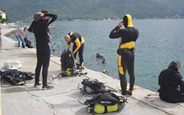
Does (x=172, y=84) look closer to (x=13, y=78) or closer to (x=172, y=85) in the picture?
(x=172, y=85)

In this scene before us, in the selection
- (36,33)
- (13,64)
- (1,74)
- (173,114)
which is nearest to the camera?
(173,114)

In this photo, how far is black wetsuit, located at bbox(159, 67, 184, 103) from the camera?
6059 millimetres

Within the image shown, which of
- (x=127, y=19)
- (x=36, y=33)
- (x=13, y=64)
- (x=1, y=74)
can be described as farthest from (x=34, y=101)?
(x=13, y=64)

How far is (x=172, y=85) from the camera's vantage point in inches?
242

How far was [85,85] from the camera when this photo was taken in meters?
6.99

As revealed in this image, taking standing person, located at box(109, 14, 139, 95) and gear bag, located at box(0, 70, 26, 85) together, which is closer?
standing person, located at box(109, 14, 139, 95)

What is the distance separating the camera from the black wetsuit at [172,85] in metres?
6.06

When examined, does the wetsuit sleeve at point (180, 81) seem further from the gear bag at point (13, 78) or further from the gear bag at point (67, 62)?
the gear bag at point (67, 62)

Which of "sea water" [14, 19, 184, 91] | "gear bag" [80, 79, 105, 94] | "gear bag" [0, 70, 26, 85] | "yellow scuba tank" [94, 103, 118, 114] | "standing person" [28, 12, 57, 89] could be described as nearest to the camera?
"yellow scuba tank" [94, 103, 118, 114]

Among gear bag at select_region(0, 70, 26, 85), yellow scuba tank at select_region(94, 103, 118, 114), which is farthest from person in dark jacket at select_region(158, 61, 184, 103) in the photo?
gear bag at select_region(0, 70, 26, 85)

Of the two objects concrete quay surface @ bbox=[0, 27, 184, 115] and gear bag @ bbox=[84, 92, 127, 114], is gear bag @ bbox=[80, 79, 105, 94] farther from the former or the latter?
gear bag @ bbox=[84, 92, 127, 114]

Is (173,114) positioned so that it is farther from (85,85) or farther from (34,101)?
(34,101)

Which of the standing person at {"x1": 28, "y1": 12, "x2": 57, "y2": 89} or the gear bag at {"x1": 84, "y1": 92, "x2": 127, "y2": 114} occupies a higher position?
the standing person at {"x1": 28, "y1": 12, "x2": 57, "y2": 89}

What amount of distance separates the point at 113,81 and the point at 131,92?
155 centimetres
